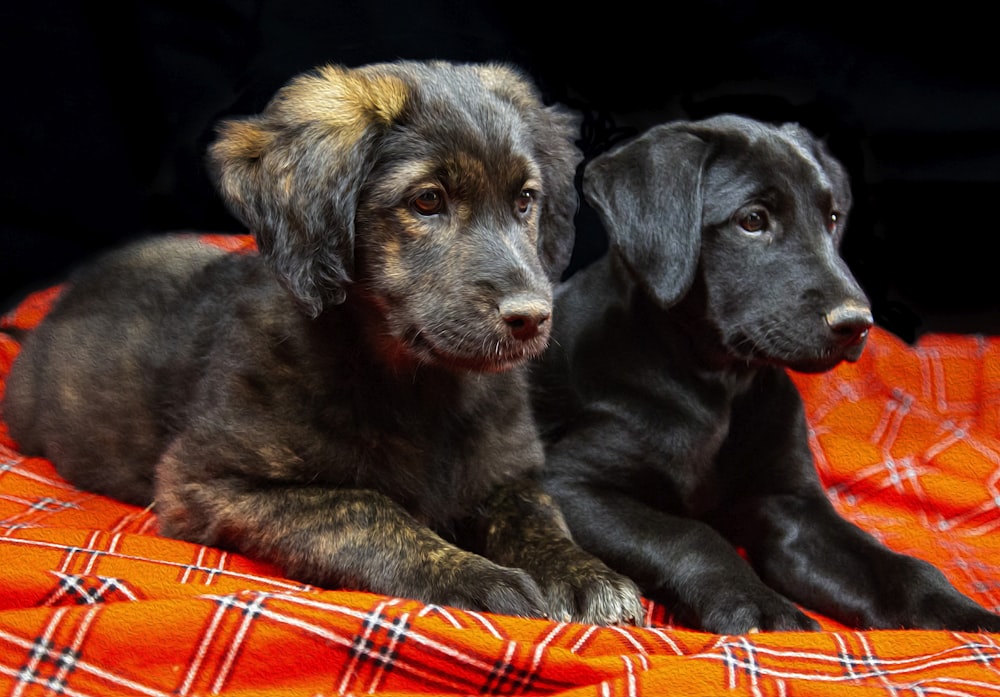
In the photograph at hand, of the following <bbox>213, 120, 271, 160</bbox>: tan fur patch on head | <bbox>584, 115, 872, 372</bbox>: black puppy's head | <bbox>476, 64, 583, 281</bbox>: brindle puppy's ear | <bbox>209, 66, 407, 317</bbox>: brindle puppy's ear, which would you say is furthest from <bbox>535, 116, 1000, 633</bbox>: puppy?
<bbox>213, 120, 271, 160</bbox>: tan fur patch on head

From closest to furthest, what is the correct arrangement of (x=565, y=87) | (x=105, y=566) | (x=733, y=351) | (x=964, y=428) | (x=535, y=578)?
1. (x=105, y=566)
2. (x=535, y=578)
3. (x=733, y=351)
4. (x=964, y=428)
5. (x=565, y=87)

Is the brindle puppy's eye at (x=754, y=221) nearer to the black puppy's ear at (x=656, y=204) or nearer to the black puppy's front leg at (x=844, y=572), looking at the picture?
the black puppy's ear at (x=656, y=204)

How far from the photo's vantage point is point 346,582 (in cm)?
251

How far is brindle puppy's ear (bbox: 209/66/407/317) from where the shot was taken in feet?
8.34

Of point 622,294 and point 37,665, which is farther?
point 622,294

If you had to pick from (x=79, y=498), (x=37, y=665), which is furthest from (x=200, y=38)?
(x=37, y=665)

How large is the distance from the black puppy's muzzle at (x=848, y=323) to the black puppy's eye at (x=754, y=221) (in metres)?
0.36

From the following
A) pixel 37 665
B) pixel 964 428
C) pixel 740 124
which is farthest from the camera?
pixel 964 428

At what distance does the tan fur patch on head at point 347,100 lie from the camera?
263cm

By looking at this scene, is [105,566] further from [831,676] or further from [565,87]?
[565,87]

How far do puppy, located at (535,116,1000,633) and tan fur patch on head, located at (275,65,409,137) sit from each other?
2.34 feet

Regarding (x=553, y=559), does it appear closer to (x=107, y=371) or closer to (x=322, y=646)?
(x=322, y=646)

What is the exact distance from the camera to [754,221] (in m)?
3.03

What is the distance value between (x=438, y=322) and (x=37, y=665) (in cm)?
106
